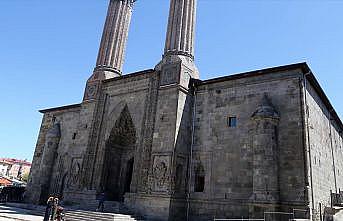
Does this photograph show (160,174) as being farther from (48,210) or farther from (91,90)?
(91,90)

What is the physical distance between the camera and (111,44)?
19.9 m

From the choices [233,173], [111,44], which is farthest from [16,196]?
[233,173]

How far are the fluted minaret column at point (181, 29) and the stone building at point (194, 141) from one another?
0.07 m

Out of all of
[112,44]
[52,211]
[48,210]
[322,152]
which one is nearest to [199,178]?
[322,152]

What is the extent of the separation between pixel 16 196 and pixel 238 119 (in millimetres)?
17531

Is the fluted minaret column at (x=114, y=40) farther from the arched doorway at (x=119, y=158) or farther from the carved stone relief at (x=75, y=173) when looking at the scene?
the carved stone relief at (x=75, y=173)

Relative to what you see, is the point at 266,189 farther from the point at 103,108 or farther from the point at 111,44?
the point at 111,44

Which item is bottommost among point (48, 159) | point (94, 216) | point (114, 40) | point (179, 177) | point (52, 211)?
point (94, 216)

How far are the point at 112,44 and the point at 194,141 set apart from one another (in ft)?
31.2

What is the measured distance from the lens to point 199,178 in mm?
14477

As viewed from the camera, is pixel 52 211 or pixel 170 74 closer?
pixel 52 211

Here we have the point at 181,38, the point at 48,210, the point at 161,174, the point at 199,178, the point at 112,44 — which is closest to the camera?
the point at 48,210

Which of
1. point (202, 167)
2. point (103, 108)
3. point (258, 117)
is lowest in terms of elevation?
point (202, 167)

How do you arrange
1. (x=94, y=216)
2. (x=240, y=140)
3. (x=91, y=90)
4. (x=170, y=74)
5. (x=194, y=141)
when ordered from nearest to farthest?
1. (x=94, y=216)
2. (x=240, y=140)
3. (x=194, y=141)
4. (x=170, y=74)
5. (x=91, y=90)
